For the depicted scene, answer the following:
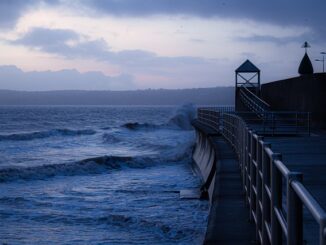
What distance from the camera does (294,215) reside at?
271 centimetres

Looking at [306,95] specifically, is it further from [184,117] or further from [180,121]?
[184,117]

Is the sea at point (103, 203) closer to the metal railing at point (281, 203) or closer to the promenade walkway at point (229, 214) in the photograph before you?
the promenade walkway at point (229, 214)

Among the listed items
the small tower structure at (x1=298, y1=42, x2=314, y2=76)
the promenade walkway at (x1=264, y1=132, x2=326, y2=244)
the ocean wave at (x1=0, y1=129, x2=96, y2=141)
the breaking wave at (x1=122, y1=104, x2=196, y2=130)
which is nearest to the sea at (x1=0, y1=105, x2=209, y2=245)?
the promenade walkway at (x1=264, y1=132, x2=326, y2=244)

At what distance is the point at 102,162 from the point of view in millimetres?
25453

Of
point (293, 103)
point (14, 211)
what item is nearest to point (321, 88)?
point (293, 103)

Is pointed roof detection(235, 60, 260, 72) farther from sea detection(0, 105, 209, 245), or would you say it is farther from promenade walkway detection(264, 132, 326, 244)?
promenade walkway detection(264, 132, 326, 244)

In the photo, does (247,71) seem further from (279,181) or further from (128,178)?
(279,181)

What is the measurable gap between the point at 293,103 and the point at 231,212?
68.2 ft

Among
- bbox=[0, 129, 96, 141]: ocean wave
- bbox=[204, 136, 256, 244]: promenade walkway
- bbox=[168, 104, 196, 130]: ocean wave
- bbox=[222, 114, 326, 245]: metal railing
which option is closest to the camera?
bbox=[222, 114, 326, 245]: metal railing

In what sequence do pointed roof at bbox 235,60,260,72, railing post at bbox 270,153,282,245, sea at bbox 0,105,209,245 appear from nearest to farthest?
1. railing post at bbox 270,153,282,245
2. sea at bbox 0,105,209,245
3. pointed roof at bbox 235,60,260,72

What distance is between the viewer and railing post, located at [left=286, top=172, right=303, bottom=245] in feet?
8.65

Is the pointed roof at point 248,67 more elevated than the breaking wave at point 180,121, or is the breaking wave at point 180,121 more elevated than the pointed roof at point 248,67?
the pointed roof at point 248,67

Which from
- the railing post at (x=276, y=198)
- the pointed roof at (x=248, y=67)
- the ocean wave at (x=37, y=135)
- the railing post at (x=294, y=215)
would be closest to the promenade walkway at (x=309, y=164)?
the railing post at (x=276, y=198)

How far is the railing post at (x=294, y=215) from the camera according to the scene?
8.65 ft
